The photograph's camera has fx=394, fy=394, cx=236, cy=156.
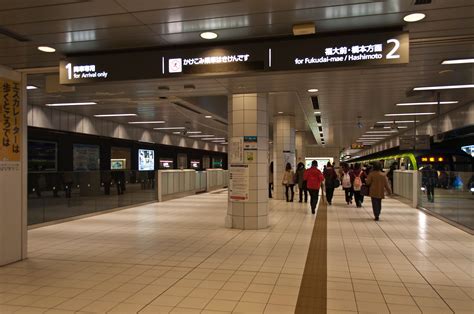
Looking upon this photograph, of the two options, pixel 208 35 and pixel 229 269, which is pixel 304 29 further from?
pixel 229 269

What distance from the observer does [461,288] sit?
16.3 ft

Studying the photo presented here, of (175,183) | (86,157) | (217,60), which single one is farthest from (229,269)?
(86,157)

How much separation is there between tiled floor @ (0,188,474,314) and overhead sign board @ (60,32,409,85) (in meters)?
2.80

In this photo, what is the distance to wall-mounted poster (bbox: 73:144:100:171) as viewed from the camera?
56.9 ft

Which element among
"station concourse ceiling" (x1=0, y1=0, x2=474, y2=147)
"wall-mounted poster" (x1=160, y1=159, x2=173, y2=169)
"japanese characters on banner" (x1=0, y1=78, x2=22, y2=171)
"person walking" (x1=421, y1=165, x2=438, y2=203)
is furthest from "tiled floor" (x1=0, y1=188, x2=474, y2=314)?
"wall-mounted poster" (x1=160, y1=159, x2=173, y2=169)

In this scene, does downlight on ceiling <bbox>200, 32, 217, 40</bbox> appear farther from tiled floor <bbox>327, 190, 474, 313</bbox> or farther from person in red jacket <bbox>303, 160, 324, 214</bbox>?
person in red jacket <bbox>303, 160, 324, 214</bbox>

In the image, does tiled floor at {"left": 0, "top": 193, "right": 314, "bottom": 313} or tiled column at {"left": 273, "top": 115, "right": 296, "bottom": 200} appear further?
tiled column at {"left": 273, "top": 115, "right": 296, "bottom": 200}

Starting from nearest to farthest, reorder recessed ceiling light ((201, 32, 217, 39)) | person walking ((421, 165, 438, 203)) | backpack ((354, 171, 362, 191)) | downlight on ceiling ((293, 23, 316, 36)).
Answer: downlight on ceiling ((293, 23, 316, 36)), recessed ceiling light ((201, 32, 217, 39)), person walking ((421, 165, 438, 203)), backpack ((354, 171, 362, 191))

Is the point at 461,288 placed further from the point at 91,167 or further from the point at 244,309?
the point at 91,167

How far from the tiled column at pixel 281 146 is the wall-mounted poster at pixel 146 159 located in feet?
32.5

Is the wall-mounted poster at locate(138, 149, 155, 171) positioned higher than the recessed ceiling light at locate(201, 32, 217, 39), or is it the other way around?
the recessed ceiling light at locate(201, 32, 217, 39)

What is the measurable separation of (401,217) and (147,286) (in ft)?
29.9

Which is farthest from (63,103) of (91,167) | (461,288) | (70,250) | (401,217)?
(461,288)

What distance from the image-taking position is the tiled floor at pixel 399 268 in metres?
4.43
